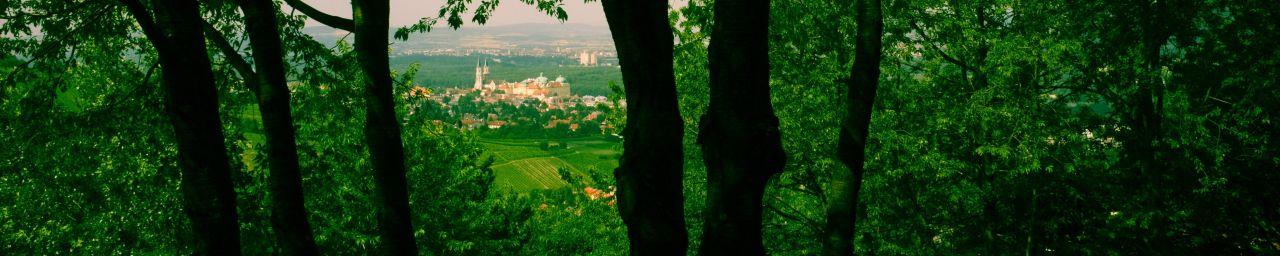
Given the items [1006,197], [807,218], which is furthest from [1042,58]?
[807,218]

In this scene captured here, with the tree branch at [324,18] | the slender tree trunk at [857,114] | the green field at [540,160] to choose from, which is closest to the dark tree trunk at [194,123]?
the tree branch at [324,18]

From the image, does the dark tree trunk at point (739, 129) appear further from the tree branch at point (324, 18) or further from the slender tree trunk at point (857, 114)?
the tree branch at point (324, 18)

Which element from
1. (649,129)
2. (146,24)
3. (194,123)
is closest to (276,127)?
(194,123)

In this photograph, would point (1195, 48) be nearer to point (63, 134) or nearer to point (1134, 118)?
point (1134, 118)

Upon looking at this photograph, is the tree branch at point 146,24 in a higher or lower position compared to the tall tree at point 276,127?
higher

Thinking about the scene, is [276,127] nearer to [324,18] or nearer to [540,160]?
[324,18]

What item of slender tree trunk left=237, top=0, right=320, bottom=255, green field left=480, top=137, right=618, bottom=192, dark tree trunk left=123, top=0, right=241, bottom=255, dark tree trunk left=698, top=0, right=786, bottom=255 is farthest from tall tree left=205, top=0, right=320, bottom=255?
green field left=480, top=137, right=618, bottom=192
